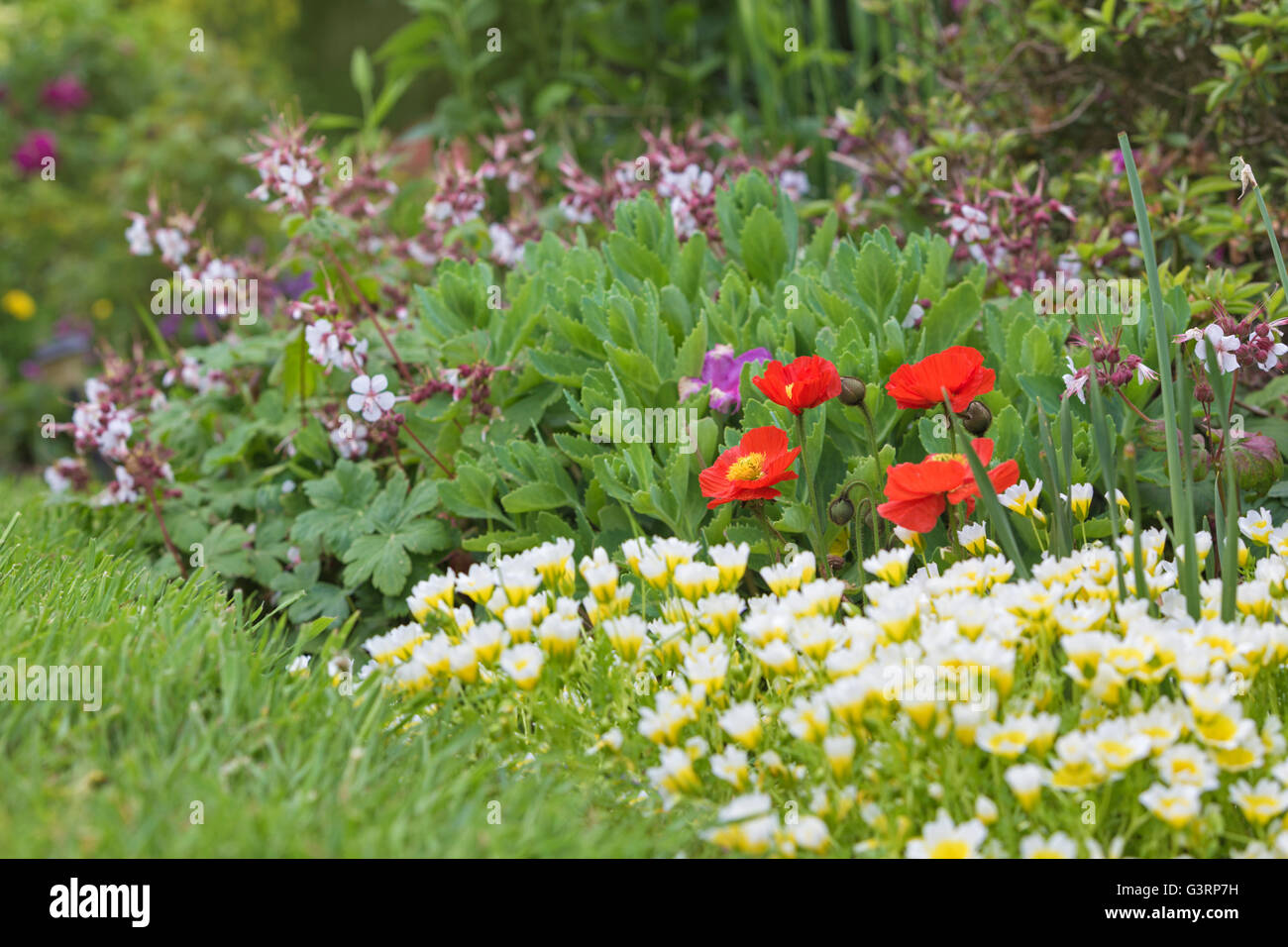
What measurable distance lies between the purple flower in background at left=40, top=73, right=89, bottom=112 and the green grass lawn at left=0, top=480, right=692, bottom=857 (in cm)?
623

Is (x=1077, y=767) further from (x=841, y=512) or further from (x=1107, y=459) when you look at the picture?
(x=841, y=512)

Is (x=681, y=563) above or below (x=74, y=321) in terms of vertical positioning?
below

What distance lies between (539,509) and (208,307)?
141 cm

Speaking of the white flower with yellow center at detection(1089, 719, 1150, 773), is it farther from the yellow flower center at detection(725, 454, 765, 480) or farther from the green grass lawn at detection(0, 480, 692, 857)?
the yellow flower center at detection(725, 454, 765, 480)

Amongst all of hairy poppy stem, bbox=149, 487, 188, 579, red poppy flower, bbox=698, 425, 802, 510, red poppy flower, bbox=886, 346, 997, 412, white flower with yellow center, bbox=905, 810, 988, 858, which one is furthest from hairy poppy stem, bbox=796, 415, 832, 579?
hairy poppy stem, bbox=149, 487, 188, 579

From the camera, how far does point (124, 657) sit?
5.26ft

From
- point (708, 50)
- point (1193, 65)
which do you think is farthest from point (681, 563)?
point (708, 50)

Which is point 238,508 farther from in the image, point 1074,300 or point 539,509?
point 1074,300

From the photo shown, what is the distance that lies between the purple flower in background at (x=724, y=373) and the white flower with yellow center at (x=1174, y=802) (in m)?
1.22

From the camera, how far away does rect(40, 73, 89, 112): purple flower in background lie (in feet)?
22.8

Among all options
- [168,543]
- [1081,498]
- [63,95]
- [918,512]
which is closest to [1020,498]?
[1081,498]

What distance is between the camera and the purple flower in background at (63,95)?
22.8ft

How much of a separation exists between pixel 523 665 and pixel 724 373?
0.98 m

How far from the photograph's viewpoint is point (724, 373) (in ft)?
7.67
